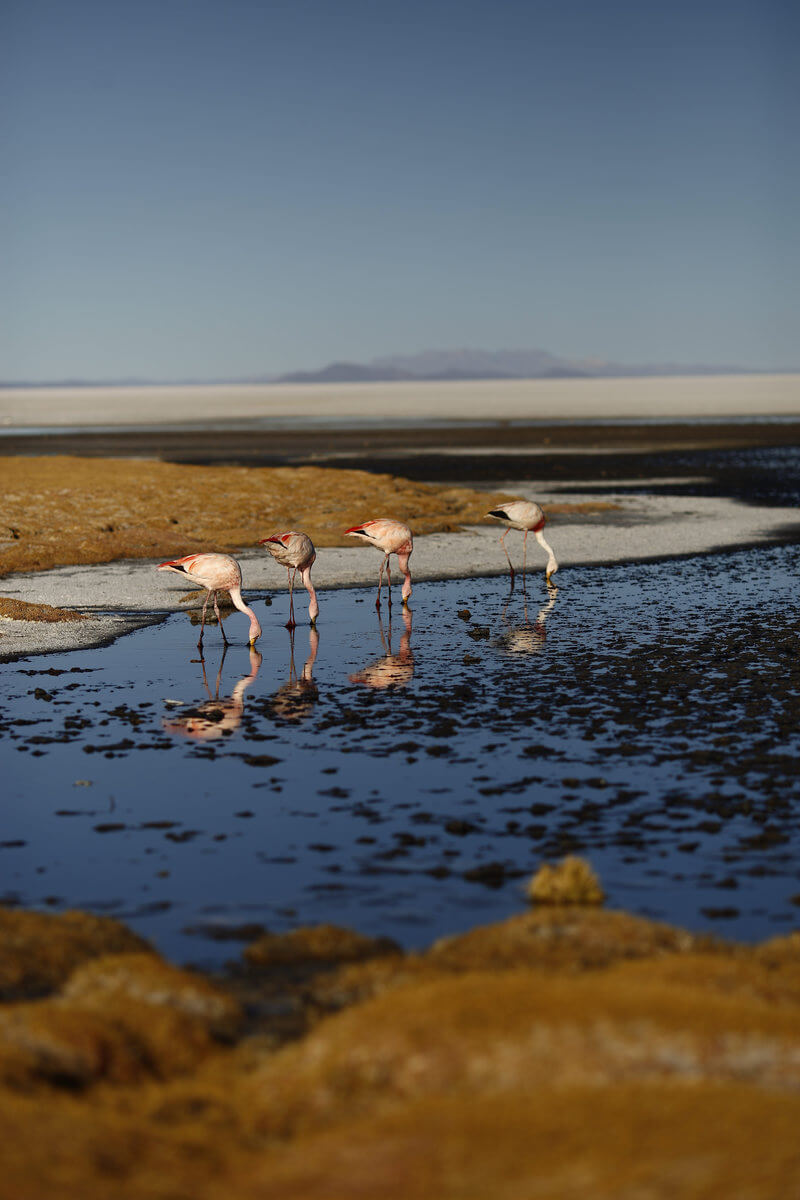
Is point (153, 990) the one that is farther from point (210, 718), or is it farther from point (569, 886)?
point (210, 718)

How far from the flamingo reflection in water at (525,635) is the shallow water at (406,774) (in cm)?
7

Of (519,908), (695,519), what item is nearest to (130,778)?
(519,908)

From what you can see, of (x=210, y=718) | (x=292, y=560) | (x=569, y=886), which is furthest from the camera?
(x=292, y=560)

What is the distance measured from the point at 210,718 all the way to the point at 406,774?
3.27 m

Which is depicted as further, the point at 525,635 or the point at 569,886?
the point at 525,635

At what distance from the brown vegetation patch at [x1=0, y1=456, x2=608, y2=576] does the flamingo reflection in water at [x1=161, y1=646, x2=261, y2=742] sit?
13.6 meters

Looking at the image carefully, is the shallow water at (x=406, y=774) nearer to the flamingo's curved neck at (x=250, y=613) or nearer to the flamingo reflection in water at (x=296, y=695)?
the flamingo reflection in water at (x=296, y=695)

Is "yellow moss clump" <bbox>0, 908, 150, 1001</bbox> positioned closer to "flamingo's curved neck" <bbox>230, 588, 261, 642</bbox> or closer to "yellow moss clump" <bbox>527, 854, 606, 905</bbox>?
"yellow moss clump" <bbox>527, 854, 606, 905</bbox>

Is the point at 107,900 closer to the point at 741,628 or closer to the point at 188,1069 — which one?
the point at 188,1069

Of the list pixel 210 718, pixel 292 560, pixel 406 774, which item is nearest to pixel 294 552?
pixel 292 560

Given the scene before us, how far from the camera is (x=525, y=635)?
62.1 ft

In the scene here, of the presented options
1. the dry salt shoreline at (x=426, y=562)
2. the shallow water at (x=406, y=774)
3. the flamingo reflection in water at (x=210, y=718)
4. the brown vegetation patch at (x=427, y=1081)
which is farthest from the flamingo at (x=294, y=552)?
the brown vegetation patch at (x=427, y=1081)

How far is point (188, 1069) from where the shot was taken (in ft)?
21.2

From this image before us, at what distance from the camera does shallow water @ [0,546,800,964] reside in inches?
361
